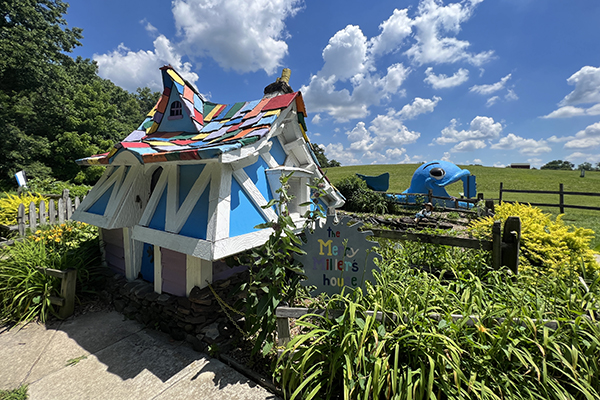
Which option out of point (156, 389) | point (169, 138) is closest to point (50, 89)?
point (169, 138)

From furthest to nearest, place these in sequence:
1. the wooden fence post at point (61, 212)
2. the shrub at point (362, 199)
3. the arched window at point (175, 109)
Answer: the shrub at point (362, 199) < the wooden fence post at point (61, 212) < the arched window at point (175, 109)

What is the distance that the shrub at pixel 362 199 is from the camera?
1371cm

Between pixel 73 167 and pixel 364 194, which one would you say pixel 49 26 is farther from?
pixel 364 194

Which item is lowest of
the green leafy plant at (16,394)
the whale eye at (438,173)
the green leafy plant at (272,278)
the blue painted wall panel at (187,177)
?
the green leafy plant at (16,394)

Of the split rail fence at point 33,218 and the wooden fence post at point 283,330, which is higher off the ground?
the split rail fence at point 33,218

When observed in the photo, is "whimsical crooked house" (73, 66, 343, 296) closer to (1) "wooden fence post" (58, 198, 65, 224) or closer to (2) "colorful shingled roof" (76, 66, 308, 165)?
(2) "colorful shingled roof" (76, 66, 308, 165)

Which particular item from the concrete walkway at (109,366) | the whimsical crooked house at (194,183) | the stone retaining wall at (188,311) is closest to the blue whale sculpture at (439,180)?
the whimsical crooked house at (194,183)

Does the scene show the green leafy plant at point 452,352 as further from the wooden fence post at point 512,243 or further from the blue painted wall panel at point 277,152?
the blue painted wall panel at point 277,152

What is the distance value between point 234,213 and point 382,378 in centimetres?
226

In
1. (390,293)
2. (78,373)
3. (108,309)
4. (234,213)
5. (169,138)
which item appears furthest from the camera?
(169,138)

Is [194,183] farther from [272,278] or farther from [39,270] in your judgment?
[39,270]

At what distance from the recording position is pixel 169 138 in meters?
4.22

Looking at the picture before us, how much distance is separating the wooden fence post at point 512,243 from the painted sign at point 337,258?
2163mm

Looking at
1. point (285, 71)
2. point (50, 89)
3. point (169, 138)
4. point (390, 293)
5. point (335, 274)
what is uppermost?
point (50, 89)
